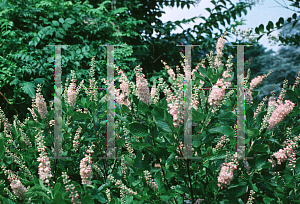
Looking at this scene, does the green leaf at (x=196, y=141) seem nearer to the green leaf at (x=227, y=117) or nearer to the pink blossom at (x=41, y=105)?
the green leaf at (x=227, y=117)

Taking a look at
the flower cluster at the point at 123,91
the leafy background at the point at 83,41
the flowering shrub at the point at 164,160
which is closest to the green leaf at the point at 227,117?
the flowering shrub at the point at 164,160

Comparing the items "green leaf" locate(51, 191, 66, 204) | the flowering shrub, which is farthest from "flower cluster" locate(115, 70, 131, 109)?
"green leaf" locate(51, 191, 66, 204)

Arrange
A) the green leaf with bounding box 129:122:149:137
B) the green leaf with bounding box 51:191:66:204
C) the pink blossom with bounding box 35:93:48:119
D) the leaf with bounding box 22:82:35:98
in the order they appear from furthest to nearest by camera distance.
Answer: the leaf with bounding box 22:82:35:98
the pink blossom with bounding box 35:93:48:119
the green leaf with bounding box 129:122:149:137
the green leaf with bounding box 51:191:66:204

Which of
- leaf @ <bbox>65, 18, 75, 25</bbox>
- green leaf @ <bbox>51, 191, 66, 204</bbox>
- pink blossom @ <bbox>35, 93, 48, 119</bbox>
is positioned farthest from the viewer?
leaf @ <bbox>65, 18, 75, 25</bbox>

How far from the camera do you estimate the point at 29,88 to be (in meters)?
2.85

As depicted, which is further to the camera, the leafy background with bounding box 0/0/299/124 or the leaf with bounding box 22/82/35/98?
the leafy background with bounding box 0/0/299/124

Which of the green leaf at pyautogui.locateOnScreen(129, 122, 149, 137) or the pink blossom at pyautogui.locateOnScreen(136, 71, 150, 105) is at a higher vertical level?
the pink blossom at pyautogui.locateOnScreen(136, 71, 150, 105)

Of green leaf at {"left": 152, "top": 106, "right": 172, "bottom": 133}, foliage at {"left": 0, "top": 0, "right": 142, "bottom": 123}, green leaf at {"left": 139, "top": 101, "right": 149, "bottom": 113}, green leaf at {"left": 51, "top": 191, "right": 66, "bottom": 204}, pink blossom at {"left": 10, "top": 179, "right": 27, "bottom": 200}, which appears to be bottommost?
pink blossom at {"left": 10, "top": 179, "right": 27, "bottom": 200}

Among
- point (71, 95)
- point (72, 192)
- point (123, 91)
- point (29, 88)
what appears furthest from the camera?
point (29, 88)

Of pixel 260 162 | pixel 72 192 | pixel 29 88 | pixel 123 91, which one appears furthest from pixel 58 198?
pixel 29 88

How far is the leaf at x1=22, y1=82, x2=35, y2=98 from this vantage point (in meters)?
2.81
